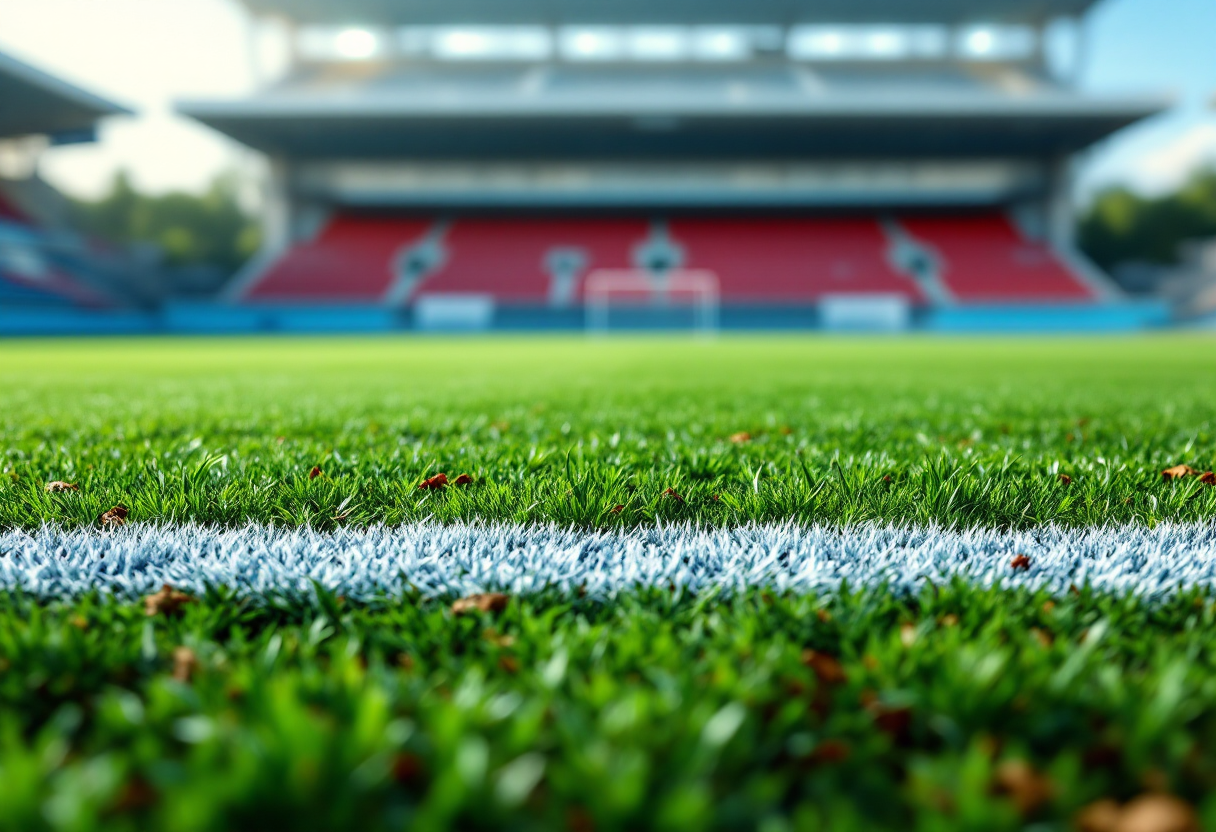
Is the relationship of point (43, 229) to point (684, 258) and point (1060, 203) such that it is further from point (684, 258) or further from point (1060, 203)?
point (1060, 203)

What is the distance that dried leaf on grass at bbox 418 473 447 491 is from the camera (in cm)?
215

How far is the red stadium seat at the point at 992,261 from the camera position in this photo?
97.3 feet

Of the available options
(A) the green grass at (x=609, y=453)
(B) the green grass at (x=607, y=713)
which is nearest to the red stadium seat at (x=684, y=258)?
(A) the green grass at (x=609, y=453)

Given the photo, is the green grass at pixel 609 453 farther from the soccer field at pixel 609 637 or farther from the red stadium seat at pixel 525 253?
the red stadium seat at pixel 525 253

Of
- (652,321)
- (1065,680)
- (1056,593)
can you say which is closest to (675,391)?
(1056,593)

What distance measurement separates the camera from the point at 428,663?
1088mm

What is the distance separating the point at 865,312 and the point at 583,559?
29.6m

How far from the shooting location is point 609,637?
1120 millimetres

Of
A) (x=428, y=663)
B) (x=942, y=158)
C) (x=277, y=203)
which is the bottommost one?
(x=428, y=663)

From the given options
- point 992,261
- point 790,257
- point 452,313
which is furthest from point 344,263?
point 992,261

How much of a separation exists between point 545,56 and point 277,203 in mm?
13707

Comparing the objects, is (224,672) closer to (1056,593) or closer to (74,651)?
(74,651)

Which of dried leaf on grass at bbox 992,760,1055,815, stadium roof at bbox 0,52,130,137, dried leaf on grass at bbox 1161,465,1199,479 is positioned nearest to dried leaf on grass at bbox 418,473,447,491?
dried leaf on grass at bbox 992,760,1055,815

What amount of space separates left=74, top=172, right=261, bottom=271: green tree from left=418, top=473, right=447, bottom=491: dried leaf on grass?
50.8 metres
